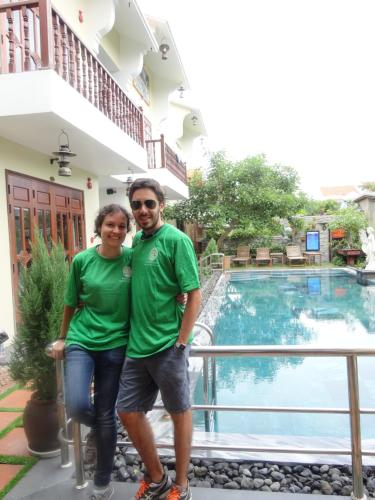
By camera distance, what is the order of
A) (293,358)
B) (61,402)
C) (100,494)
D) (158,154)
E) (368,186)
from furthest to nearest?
(368,186), (158,154), (293,358), (61,402), (100,494)

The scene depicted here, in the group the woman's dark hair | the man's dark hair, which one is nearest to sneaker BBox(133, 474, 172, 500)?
the woman's dark hair

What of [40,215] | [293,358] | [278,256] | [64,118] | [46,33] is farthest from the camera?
[278,256]

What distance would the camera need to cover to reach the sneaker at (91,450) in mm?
2229

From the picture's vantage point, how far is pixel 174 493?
2.00m

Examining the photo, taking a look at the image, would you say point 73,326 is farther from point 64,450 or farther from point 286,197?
point 286,197

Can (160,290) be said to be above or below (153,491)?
Answer: above

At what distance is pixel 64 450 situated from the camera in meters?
2.47

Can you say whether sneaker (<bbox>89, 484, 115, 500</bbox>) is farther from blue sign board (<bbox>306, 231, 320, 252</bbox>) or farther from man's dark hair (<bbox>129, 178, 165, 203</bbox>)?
blue sign board (<bbox>306, 231, 320, 252</bbox>)

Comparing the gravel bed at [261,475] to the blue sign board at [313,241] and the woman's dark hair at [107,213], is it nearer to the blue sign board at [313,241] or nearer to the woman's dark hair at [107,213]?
the woman's dark hair at [107,213]

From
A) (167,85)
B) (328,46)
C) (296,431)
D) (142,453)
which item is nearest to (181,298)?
(142,453)

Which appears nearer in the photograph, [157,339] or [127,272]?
[157,339]

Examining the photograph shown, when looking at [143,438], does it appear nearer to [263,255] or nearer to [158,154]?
[158,154]

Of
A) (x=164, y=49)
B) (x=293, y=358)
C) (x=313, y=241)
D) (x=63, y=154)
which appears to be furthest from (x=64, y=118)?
(x=313, y=241)

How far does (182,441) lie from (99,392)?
19.2 inches
